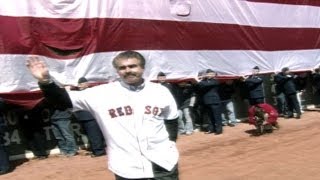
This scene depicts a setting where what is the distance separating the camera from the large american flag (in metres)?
8.77

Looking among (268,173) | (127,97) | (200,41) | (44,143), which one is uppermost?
(200,41)

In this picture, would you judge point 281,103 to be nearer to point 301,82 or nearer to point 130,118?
point 301,82

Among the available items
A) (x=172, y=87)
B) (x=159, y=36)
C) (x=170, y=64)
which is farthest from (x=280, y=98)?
(x=159, y=36)

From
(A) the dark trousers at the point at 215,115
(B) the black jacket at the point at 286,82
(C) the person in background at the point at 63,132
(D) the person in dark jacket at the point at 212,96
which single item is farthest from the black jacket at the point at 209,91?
(C) the person in background at the point at 63,132

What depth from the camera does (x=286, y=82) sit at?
13.8 metres

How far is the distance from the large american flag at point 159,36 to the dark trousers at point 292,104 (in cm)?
81

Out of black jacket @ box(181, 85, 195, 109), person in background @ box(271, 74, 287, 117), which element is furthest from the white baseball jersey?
person in background @ box(271, 74, 287, 117)

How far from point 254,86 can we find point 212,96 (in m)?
1.57

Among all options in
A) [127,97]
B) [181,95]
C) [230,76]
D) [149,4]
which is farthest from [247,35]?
[127,97]

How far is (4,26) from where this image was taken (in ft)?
27.9

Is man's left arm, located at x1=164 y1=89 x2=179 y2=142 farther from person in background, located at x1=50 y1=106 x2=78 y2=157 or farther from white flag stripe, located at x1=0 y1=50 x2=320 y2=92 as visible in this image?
person in background, located at x1=50 y1=106 x2=78 y2=157

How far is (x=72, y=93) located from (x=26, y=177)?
511cm

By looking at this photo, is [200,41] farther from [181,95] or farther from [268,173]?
[268,173]

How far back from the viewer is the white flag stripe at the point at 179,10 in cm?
902
